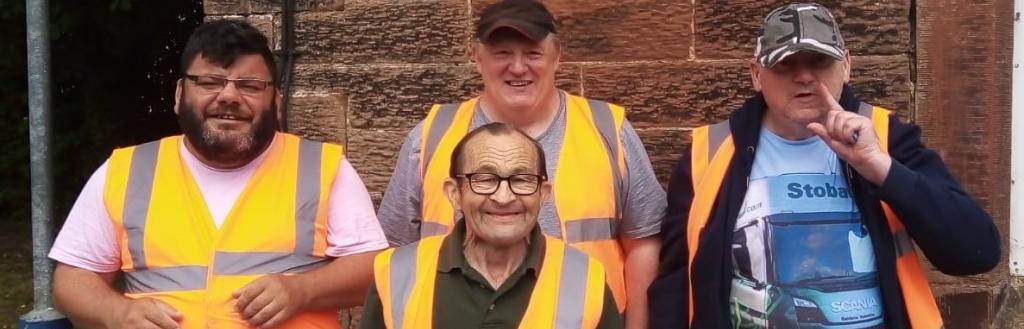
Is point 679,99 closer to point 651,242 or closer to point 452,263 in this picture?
point 651,242

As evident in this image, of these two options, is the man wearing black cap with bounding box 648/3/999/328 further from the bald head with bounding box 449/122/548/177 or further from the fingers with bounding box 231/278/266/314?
the fingers with bounding box 231/278/266/314

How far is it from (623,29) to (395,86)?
90 centimetres

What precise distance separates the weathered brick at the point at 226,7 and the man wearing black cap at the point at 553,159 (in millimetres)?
1425

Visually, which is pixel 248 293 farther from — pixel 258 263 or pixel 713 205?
pixel 713 205

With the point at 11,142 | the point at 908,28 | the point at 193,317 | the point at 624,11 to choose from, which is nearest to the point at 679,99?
the point at 624,11

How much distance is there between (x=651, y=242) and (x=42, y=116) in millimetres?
1976

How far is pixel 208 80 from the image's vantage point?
2908 mm

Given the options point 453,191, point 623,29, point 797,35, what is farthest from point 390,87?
point 797,35

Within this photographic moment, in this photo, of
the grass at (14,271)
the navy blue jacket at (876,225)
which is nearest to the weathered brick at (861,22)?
the navy blue jacket at (876,225)

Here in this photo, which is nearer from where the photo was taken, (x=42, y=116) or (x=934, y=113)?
(x=42, y=116)

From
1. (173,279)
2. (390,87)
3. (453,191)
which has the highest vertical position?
(390,87)

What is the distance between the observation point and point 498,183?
2.46m

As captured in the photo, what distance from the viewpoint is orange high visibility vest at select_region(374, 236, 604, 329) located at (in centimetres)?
246

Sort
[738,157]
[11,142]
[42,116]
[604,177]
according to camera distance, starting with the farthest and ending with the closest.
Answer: [11,142] < [42,116] < [604,177] < [738,157]
